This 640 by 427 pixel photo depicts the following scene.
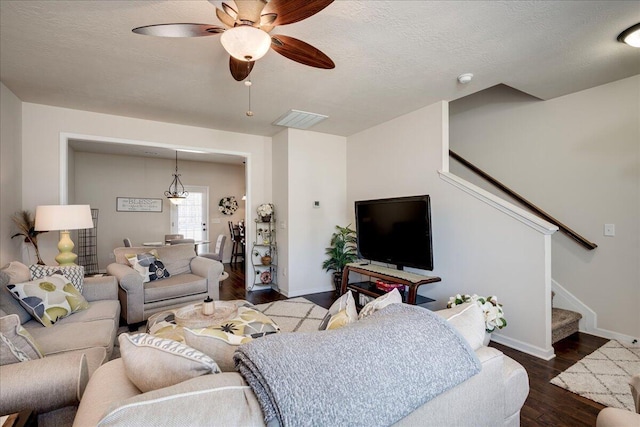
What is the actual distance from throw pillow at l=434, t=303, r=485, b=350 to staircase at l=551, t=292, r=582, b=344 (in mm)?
2213

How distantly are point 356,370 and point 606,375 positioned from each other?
267 cm

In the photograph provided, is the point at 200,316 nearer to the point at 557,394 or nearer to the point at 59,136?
the point at 557,394

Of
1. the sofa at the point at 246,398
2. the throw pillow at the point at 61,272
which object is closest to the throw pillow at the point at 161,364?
the sofa at the point at 246,398

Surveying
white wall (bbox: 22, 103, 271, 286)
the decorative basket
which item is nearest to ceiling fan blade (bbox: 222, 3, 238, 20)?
the decorative basket

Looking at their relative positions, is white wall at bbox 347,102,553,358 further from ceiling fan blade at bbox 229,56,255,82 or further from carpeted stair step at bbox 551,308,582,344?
ceiling fan blade at bbox 229,56,255,82

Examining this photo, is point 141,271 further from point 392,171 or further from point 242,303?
point 392,171

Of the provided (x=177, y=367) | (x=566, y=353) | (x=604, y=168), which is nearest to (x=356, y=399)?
(x=177, y=367)

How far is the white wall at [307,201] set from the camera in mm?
4598

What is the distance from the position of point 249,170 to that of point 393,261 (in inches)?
107

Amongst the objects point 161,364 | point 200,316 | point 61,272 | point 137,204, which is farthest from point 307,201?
point 137,204

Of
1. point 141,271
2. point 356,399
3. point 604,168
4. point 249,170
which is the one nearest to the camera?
point 356,399

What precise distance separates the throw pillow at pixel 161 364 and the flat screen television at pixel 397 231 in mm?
2751

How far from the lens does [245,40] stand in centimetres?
163

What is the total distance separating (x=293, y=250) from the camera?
4.60m
